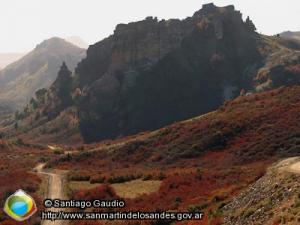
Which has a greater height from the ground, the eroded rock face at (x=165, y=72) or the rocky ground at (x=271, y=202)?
the eroded rock face at (x=165, y=72)

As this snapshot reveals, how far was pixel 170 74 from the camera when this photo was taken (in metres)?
164

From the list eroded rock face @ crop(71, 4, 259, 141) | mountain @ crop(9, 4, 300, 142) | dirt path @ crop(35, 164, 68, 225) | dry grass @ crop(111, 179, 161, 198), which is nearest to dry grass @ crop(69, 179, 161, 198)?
dry grass @ crop(111, 179, 161, 198)

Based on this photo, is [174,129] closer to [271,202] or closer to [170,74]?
[271,202]

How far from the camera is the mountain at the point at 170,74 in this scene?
156 m

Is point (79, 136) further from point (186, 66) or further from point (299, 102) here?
point (299, 102)

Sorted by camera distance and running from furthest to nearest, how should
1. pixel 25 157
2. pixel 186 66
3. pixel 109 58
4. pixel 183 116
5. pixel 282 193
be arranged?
pixel 109 58
pixel 186 66
pixel 183 116
pixel 25 157
pixel 282 193

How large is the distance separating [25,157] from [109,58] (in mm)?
90269

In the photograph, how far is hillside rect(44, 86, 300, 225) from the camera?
A: 33656mm

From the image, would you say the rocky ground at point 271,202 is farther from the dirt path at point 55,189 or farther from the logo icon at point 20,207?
the logo icon at point 20,207

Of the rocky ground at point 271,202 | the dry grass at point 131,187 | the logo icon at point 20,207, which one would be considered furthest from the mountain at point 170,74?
the rocky ground at point 271,202

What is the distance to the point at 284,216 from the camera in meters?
26.1

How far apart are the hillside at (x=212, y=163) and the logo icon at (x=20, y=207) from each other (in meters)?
8.45

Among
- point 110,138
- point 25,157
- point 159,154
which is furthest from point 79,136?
point 159,154

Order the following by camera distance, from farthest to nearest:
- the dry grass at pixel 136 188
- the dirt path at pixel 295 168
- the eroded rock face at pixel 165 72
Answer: the eroded rock face at pixel 165 72 < the dry grass at pixel 136 188 < the dirt path at pixel 295 168
